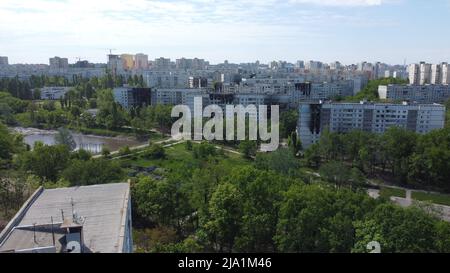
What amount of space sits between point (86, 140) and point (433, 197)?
9.65 m

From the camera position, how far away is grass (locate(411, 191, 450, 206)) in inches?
276

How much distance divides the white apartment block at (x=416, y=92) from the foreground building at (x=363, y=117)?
417 centimetres

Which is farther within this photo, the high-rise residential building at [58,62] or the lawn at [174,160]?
the high-rise residential building at [58,62]

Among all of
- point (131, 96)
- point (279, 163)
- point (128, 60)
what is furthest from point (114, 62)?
point (279, 163)

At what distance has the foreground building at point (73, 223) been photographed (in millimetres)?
2297

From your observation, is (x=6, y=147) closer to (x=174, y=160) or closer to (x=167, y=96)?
(x=174, y=160)

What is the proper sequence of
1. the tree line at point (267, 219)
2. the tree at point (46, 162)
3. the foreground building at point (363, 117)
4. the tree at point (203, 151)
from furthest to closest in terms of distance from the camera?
the foreground building at point (363, 117)
the tree at point (203, 151)
the tree at point (46, 162)
the tree line at point (267, 219)

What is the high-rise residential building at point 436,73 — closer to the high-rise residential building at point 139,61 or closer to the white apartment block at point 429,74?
the white apartment block at point 429,74

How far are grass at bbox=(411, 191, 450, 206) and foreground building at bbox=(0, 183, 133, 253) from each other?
5.73 m

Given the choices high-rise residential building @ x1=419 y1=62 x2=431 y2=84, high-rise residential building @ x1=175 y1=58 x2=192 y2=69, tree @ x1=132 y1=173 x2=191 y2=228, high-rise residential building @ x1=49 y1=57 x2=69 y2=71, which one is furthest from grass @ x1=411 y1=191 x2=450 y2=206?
high-rise residential building @ x1=49 y1=57 x2=69 y2=71

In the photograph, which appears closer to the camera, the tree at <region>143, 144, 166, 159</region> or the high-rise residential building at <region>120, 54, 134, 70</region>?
the tree at <region>143, 144, 166, 159</region>

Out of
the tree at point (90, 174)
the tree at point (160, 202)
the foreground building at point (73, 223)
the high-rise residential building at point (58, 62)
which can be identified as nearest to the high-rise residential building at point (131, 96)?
the tree at point (90, 174)

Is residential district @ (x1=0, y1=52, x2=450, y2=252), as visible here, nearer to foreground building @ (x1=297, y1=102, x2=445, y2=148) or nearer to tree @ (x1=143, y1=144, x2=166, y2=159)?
foreground building @ (x1=297, y1=102, x2=445, y2=148)

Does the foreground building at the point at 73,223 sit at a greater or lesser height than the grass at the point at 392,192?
greater
